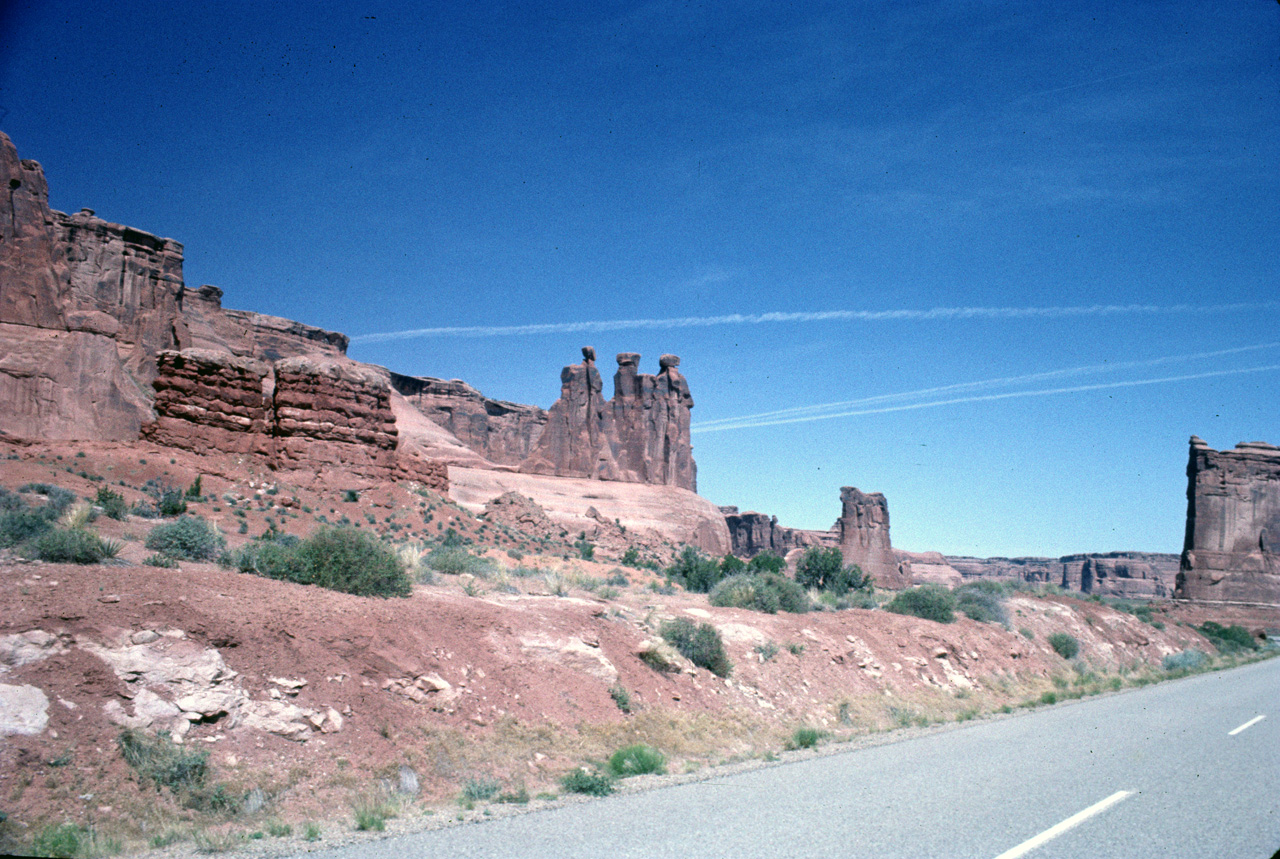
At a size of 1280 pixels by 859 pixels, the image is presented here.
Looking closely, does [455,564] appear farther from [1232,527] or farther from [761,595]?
[1232,527]

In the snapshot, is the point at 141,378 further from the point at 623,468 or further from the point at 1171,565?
the point at 1171,565

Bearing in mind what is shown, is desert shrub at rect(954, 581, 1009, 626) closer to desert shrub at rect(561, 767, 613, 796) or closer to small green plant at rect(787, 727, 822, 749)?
small green plant at rect(787, 727, 822, 749)

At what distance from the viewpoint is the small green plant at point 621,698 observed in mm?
11617

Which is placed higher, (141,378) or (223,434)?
(141,378)

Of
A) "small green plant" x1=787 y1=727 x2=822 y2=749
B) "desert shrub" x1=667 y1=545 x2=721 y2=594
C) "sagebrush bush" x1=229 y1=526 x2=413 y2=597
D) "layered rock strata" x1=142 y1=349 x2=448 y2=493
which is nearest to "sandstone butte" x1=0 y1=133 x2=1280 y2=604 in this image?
"layered rock strata" x1=142 y1=349 x2=448 y2=493

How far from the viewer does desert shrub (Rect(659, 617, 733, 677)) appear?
14078 millimetres

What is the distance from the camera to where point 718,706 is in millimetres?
13078

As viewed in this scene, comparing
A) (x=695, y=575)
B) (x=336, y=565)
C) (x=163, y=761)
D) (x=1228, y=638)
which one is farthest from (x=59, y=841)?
(x=1228, y=638)

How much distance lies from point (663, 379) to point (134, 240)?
5720cm

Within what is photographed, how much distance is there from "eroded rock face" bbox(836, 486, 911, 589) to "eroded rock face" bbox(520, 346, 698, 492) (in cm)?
1825

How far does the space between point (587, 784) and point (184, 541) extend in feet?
26.8

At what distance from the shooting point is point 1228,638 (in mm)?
42875

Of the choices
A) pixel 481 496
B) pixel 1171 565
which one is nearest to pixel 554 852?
pixel 481 496

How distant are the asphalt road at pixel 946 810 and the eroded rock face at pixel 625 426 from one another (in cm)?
7786
